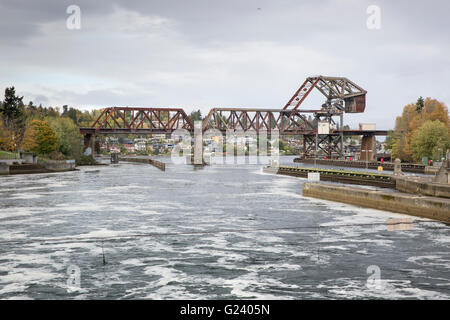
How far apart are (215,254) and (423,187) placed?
44274mm

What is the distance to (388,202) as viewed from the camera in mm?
51219

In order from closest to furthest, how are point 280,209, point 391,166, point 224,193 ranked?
point 280,209 < point 224,193 < point 391,166

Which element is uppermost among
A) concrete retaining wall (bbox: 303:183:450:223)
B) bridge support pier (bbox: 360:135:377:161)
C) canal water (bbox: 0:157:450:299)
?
bridge support pier (bbox: 360:135:377:161)

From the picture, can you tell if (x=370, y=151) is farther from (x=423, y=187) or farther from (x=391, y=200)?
(x=391, y=200)

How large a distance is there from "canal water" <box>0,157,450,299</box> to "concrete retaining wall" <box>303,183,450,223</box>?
1568mm

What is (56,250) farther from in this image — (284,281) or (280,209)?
(280,209)

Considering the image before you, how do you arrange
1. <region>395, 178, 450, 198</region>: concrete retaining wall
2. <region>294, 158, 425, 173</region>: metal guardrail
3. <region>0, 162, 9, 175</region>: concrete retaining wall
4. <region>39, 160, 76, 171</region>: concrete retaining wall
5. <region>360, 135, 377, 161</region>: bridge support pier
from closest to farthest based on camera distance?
<region>395, 178, 450, 198</region>: concrete retaining wall, <region>0, 162, 9, 175</region>: concrete retaining wall, <region>294, 158, 425, 173</region>: metal guardrail, <region>39, 160, 76, 171</region>: concrete retaining wall, <region>360, 135, 377, 161</region>: bridge support pier

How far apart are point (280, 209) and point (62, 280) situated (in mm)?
33291

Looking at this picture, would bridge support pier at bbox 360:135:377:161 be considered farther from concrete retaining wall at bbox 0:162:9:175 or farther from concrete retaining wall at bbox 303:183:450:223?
concrete retaining wall at bbox 0:162:9:175

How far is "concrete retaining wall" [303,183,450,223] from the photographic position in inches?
1764

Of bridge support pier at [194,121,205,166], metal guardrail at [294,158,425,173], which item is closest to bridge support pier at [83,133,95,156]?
bridge support pier at [194,121,205,166]

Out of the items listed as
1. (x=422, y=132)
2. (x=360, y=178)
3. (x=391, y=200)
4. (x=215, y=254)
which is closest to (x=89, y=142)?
(x=422, y=132)

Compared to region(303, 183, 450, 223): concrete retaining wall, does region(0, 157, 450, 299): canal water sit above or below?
below
